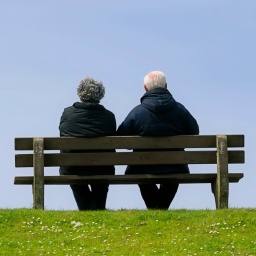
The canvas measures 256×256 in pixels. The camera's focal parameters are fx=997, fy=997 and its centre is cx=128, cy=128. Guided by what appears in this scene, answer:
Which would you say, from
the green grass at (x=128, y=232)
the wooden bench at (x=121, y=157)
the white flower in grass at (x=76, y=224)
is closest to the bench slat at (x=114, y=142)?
the wooden bench at (x=121, y=157)

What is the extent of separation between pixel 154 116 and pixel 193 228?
9.09ft

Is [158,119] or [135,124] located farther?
[135,124]

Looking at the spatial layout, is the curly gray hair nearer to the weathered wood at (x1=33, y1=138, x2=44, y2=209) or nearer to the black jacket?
the black jacket

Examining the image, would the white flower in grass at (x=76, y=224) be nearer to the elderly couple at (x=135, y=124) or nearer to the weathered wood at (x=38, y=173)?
the weathered wood at (x=38, y=173)

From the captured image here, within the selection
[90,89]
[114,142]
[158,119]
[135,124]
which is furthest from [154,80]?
[114,142]

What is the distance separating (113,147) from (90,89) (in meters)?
1.16

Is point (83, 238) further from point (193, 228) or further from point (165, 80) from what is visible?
point (165, 80)

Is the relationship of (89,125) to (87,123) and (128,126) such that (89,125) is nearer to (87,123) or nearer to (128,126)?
(87,123)

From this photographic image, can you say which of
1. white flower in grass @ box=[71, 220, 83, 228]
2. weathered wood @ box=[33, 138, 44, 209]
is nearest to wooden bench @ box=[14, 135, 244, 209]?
weathered wood @ box=[33, 138, 44, 209]

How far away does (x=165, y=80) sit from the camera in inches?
736

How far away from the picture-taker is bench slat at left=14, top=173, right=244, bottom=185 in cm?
1825

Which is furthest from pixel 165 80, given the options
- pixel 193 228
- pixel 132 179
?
pixel 193 228

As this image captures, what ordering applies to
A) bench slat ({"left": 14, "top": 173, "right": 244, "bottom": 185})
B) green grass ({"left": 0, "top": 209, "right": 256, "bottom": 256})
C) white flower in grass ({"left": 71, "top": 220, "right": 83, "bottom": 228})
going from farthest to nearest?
bench slat ({"left": 14, "top": 173, "right": 244, "bottom": 185}) → white flower in grass ({"left": 71, "top": 220, "right": 83, "bottom": 228}) → green grass ({"left": 0, "top": 209, "right": 256, "bottom": 256})

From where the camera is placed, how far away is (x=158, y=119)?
60.4 ft
